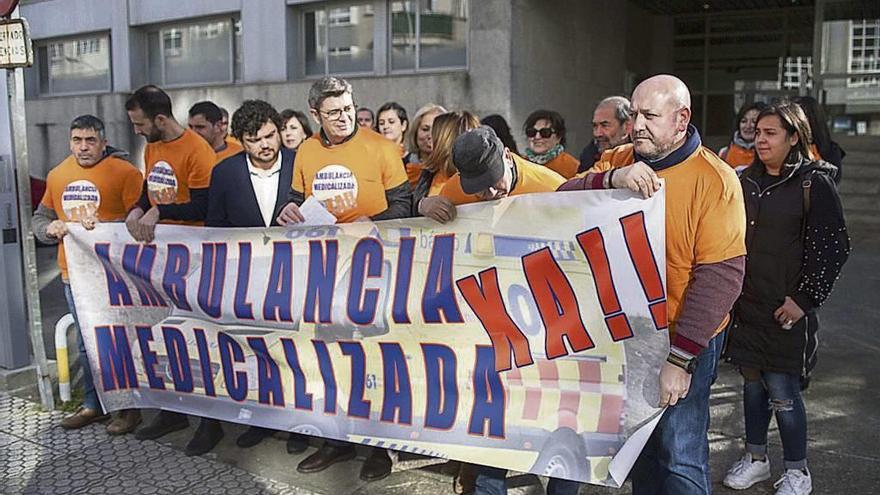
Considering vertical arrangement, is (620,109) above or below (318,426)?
above

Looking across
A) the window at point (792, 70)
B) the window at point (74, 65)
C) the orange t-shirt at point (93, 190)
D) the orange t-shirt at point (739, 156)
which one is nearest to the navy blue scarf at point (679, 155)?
the orange t-shirt at point (93, 190)

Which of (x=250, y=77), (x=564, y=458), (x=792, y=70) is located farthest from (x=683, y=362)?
(x=792, y=70)

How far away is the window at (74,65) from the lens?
16406 mm

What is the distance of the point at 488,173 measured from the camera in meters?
2.86

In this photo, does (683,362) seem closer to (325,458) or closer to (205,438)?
(325,458)

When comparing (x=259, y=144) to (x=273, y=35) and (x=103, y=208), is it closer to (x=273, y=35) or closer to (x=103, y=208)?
(x=103, y=208)

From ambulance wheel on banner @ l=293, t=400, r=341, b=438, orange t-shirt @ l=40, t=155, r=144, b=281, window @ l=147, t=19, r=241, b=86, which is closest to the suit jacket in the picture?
orange t-shirt @ l=40, t=155, r=144, b=281

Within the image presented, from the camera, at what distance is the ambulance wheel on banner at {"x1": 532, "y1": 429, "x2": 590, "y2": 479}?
9.71 ft

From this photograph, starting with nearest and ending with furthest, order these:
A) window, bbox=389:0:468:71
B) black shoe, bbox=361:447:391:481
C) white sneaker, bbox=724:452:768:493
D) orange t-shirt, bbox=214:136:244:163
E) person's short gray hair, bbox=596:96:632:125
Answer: white sneaker, bbox=724:452:768:493 < black shoe, bbox=361:447:391:481 < person's short gray hair, bbox=596:96:632:125 < orange t-shirt, bbox=214:136:244:163 < window, bbox=389:0:468:71

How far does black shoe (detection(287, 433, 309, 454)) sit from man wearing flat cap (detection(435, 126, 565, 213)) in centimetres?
176

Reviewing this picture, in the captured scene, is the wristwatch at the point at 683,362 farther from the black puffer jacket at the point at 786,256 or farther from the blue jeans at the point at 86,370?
the blue jeans at the point at 86,370

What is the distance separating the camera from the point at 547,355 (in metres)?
3.06

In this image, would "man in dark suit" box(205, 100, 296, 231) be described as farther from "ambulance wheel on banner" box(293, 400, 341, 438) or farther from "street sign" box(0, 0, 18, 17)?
"street sign" box(0, 0, 18, 17)

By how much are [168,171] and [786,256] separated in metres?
3.28
